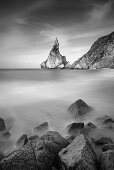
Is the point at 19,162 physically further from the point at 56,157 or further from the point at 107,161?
the point at 107,161

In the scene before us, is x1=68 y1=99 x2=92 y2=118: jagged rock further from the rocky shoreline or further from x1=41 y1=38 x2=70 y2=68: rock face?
x1=41 y1=38 x2=70 y2=68: rock face

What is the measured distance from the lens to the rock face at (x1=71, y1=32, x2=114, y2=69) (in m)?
96.9

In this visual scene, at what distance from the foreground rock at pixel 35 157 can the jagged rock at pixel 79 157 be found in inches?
9.1

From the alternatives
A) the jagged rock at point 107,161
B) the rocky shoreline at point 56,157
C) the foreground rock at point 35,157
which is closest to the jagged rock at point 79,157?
the rocky shoreline at point 56,157

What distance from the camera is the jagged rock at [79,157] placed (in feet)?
8.48

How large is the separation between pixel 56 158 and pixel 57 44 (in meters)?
143

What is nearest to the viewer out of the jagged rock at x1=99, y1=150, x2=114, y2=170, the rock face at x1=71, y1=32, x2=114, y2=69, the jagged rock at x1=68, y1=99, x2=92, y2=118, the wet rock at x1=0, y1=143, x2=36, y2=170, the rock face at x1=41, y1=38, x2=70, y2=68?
the jagged rock at x1=99, y1=150, x2=114, y2=170

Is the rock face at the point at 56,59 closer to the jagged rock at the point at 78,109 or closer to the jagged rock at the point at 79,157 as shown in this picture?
the jagged rock at the point at 78,109

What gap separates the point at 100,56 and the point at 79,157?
107m

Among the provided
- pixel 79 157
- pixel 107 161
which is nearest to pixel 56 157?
pixel 79 157

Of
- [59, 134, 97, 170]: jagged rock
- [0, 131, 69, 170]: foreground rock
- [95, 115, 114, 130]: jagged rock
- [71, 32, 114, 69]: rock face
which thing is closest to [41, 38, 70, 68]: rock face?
[71, 32, 114, 69]: rock face

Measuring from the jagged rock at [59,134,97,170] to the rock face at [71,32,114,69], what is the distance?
91701mm

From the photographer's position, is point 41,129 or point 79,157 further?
point 41,129

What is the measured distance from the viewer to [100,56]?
105250 millimetres
